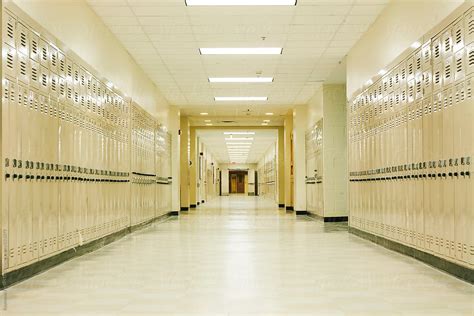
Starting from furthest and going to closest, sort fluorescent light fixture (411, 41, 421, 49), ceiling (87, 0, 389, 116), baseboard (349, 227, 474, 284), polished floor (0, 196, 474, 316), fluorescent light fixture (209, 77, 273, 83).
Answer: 1. fluorescent light fixture (209, 77, 273, 83)
2. ceiling (87, 0, 389, 116)
3. fluorescent light fixture (411, 41, 421, 49)
4. baseboard (349, 227, 474, 284)
5. polished floor (0, 196, 474, 316)

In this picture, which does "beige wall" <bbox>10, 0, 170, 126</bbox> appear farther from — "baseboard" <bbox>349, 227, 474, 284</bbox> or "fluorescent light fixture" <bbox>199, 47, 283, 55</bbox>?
"baseboard" <bbox>349, 227, 474, 284</bbox>

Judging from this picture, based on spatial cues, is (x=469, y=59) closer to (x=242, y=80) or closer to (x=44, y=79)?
(x=44, y=79)

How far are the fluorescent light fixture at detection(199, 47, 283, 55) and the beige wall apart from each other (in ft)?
5.79

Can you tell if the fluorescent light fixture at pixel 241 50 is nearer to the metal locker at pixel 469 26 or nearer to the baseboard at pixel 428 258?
the baseboard at pixel 428 258

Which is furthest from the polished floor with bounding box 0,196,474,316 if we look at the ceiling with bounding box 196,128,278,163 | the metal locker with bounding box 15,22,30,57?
the ceiling with bounding box 196,128,278,163

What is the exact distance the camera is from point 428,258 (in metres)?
6.61

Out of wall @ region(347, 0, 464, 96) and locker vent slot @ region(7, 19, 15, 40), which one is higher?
wall @ region(347, 0, 464, 96)

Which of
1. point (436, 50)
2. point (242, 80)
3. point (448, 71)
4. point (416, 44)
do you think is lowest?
point (448, 71)

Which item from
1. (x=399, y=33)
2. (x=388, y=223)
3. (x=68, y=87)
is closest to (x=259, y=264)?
(x=388, y=223)

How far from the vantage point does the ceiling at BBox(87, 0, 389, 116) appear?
862cm

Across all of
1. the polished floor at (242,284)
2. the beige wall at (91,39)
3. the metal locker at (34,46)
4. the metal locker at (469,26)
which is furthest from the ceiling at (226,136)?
the metal locker at (469,26)

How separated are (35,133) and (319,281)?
347 cm

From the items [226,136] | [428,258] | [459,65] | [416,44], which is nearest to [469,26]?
[459,65]

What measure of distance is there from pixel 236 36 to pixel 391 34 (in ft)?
10.2
